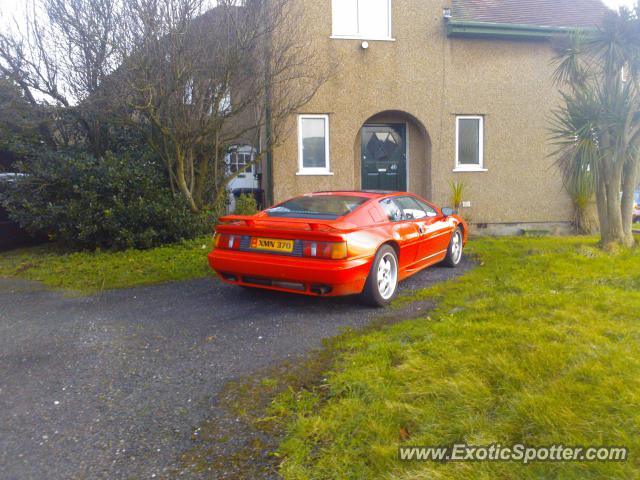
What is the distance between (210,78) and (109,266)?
339 cm

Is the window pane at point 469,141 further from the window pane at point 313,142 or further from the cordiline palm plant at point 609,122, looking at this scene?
the cordiline palm plant at point 609,122

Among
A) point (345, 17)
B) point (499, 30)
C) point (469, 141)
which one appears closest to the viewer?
point (345, 17)

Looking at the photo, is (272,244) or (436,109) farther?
(436,109)

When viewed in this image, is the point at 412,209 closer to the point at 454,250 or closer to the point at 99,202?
the point at 454,250

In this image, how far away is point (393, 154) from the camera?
12.3m

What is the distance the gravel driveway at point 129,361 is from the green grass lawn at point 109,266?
0.55m

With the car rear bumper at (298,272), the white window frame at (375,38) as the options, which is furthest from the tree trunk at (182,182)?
the white window frame at (375,38)

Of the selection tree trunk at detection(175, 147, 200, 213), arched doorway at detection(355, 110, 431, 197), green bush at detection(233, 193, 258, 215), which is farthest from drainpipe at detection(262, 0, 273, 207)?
arched doorway at detection(355, 110, 431, 197)

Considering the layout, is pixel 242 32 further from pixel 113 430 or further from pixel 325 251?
pixel 113 430

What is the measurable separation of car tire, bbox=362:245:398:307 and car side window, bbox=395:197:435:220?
0.87 meters

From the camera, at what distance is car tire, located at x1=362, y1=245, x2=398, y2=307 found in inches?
208

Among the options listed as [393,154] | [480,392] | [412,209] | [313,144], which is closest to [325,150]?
[313,144]

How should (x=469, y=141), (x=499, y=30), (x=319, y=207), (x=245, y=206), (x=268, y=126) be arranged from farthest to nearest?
1. (x=469, y=141)
2. (x=499, y=30)
3. (x=245, y=206)
4. (x=268, y=126)
5. (x=319, y=207)

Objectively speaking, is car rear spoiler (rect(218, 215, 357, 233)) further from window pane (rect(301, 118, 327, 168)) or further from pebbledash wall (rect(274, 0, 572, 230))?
window pane (rect(301, 118, 327, 168))
